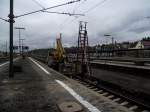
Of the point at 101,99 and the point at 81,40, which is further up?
the point at 81,40

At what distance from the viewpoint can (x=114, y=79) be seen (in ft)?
51.7

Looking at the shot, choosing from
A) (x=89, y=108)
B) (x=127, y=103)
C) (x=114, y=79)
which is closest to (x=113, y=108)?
(x=89, y=108)

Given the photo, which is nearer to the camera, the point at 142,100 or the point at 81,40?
the point at 142,100

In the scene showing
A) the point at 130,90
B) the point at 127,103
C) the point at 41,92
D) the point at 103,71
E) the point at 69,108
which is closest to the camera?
the point at 69,108

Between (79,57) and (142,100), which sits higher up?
(79,57)

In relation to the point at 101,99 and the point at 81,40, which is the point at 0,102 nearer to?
the point at 101,99

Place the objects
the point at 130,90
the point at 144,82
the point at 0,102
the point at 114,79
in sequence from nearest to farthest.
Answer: the point at 0,102, the point at 144,82, the point at 130,90, the point at 114,79

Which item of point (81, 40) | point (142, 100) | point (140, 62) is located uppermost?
point (81, 40)

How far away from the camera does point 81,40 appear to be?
18.4 meters

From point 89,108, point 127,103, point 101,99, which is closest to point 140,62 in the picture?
point 127,103

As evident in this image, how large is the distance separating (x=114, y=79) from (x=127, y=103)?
5671 millimetres

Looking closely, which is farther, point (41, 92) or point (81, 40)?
point (81, 40)

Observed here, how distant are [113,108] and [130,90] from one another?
5559 millimetres

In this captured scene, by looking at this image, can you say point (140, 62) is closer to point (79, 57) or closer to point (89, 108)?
point (79, 57)
